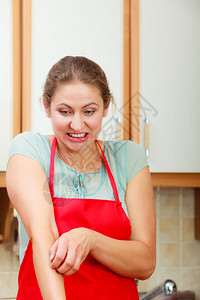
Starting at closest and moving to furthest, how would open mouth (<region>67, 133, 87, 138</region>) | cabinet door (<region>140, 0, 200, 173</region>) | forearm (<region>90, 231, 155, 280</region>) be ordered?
forearm (<region>90, 231, 155, 280</region>) → open mouth (<region>67, 133, 87, 138</region>) → cabinet door (<region>140, 0, 200, 173</region>)

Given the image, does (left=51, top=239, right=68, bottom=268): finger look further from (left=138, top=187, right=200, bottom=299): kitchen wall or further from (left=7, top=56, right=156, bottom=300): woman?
(left=138, top=187, right=200, bottom=299): kitchen wall

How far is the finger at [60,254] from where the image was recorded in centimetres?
83

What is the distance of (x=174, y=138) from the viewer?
1802 millimetres

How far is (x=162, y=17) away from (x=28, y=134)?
1000mm

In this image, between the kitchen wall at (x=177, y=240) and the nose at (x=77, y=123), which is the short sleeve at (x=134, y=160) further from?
the kitchen wall at (x=177, y=240)

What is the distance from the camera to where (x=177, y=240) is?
2180 millimetres

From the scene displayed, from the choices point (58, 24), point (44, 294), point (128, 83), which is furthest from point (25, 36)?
point (44, 294)

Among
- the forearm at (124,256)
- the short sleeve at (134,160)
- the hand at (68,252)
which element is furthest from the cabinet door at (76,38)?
the hand at (68,252)

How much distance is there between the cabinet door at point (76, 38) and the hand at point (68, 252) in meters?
0.84

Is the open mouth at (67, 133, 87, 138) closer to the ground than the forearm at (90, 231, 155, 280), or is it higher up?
higher up

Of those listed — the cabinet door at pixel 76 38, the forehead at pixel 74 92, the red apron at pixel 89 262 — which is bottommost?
the red apron at pixel 89 262

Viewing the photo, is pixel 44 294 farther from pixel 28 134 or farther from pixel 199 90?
pixel 199 90

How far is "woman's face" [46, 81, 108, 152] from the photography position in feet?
3.41

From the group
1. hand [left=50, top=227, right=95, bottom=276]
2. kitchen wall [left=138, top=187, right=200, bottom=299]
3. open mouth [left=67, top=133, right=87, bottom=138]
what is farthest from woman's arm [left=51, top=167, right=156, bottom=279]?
kitchen wall [left=138, top=187, right=200, bottom=299]
